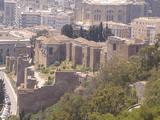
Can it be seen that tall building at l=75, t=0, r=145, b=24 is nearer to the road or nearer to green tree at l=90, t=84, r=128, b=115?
the road

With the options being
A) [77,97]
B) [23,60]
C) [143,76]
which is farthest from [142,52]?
[23,60]

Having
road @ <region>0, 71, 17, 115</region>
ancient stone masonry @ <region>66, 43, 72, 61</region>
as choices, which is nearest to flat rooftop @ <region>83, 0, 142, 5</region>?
road @ <region>0, 71, 17, 115</region>

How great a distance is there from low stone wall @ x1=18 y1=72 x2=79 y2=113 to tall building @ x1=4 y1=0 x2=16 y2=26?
124ft

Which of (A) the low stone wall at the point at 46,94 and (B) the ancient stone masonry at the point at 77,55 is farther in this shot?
(B) the ancient stone masonry at the point at 77,55

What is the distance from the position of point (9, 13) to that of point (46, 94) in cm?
3936

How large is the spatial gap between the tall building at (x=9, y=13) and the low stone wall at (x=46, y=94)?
3793 cm

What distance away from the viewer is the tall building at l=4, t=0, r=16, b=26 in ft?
215

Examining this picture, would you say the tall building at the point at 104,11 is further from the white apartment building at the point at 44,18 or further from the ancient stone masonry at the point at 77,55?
the ancient stone masonry at the point at 77,55

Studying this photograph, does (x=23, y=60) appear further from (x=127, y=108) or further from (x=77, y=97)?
(x=127, y=108)

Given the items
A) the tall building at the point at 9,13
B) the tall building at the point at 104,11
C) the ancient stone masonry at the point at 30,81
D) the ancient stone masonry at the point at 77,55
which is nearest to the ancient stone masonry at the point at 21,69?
the ancient stone masonry at the point at 30,81

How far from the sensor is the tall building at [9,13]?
6556 centimetres

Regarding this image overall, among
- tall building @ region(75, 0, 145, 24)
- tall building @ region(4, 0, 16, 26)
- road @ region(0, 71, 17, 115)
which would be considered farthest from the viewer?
tall building @ region(4, 0, 16, 26)

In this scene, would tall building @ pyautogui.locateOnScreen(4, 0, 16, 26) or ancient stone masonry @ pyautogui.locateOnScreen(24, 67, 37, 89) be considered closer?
ancient stone masonry @ pyautogui.locateOnScreen(24, 67, 37, 89)

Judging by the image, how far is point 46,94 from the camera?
27547mm
